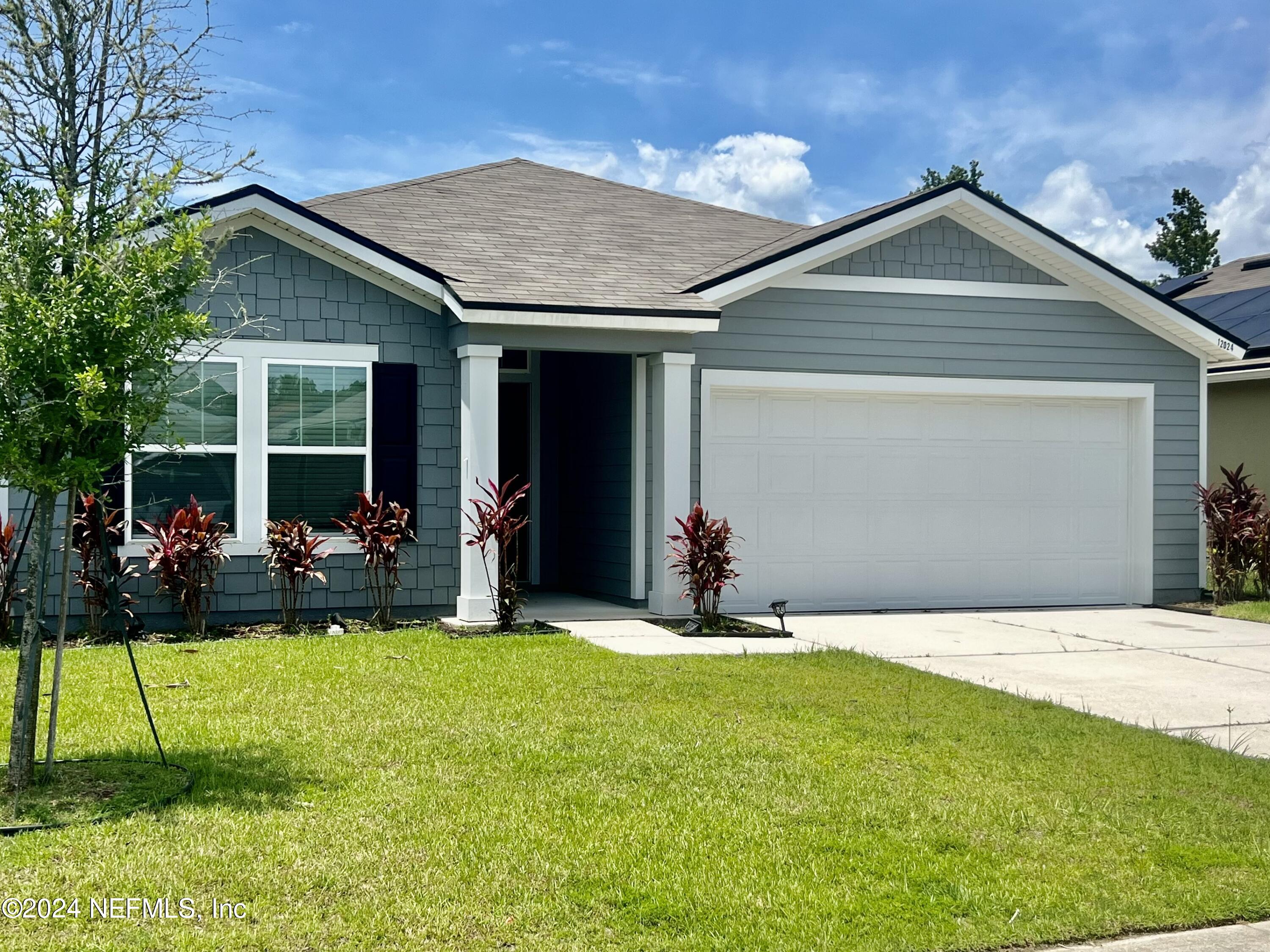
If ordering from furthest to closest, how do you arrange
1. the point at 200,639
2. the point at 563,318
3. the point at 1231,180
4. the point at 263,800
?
the point at 1231,180, the point at 563,318, the point at 200,639, the point at 263,800

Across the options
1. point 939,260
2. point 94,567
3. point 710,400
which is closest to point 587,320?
point 710,400

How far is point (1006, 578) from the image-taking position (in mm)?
13570

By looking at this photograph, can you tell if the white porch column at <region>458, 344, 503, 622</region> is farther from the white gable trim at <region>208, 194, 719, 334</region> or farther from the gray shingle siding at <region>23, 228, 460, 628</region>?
the white gable trim at <region>208, 194, 719, 334</region>

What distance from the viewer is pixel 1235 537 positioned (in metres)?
13.4

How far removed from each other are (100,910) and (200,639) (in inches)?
251

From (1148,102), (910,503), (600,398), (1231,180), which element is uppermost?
(1231,180)

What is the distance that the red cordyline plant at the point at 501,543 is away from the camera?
10.8 metres

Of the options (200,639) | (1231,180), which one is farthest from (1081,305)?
(1231,180)

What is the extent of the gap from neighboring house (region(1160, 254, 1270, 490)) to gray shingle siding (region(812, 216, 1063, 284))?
298 cm

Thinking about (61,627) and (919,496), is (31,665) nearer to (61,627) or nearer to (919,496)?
(61,627)

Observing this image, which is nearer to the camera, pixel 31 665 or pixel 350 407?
pixel 31 665

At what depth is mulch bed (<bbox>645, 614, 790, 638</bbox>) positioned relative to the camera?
35.7 ft

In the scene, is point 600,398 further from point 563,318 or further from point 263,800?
point 263,800

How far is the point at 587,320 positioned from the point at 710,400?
1.68 metres
